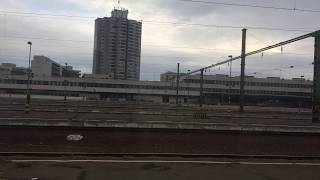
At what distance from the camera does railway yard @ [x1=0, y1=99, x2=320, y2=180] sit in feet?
47.5

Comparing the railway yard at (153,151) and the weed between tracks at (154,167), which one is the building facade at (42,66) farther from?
the weed between tracks at (154,167)

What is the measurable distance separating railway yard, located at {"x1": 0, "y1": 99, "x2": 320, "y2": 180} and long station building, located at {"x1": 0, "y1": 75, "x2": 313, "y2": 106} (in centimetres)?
12160

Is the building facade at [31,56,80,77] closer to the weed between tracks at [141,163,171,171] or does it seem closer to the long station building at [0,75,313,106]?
the long station building at [0,75,313,106]

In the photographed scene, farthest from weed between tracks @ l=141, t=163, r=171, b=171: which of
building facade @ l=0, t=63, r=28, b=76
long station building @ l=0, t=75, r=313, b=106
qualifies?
building facade @ l=0, t=63, r=28, b=76

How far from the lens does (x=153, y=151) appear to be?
21.8 m

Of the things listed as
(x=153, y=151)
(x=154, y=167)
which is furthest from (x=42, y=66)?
(x=154, y=167)

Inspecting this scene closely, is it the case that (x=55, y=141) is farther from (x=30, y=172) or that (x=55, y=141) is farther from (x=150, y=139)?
(x=30, y=172)

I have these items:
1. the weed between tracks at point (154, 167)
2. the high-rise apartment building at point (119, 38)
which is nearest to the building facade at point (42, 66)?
the high-rise apartment building at point (119, 38)

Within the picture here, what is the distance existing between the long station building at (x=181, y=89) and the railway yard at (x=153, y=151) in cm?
12160

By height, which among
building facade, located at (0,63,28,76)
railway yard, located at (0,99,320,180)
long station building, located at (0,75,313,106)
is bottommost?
railway yard, located at (0,99,320,180)

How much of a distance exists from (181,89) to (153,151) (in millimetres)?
141276

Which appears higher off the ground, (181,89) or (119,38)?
(119,38)

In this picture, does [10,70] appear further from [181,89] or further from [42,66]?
[181,89]

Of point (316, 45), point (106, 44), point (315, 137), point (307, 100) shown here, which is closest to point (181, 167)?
point (315, 137)
